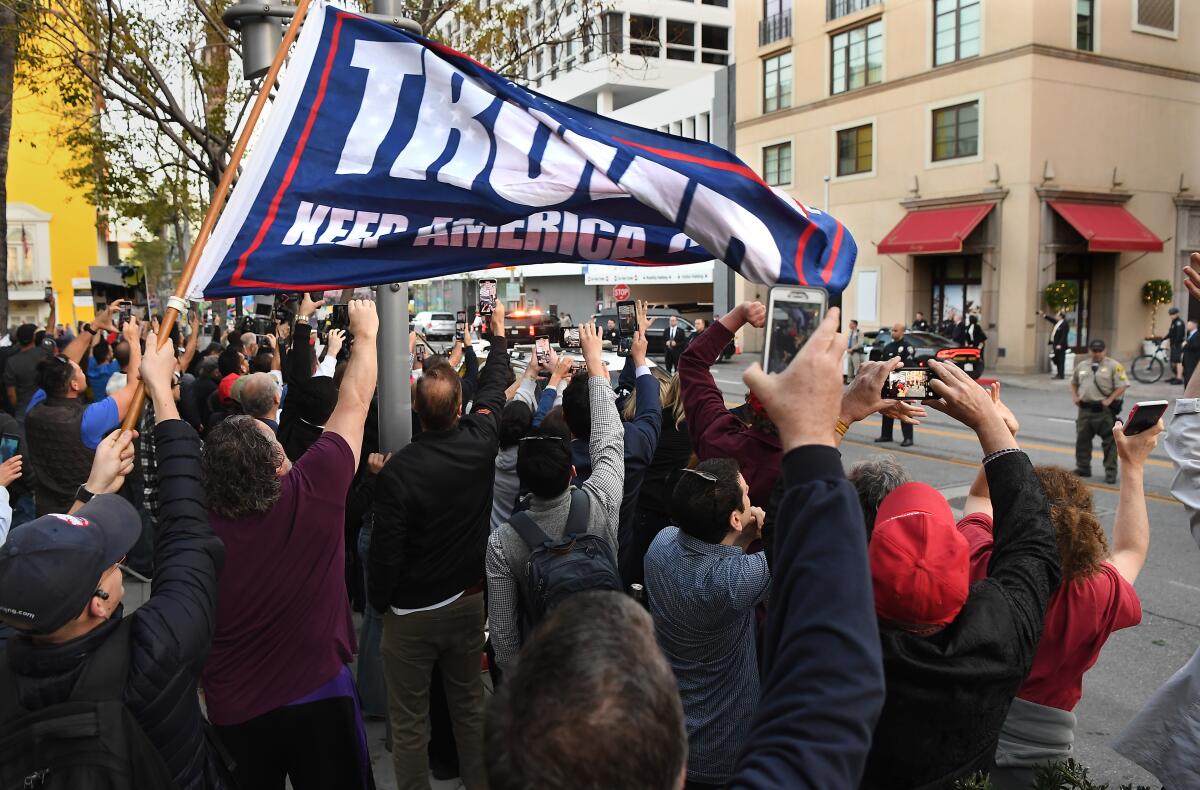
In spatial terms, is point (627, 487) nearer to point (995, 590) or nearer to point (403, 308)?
point (403, 308)

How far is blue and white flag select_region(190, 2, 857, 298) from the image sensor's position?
3.74 metres

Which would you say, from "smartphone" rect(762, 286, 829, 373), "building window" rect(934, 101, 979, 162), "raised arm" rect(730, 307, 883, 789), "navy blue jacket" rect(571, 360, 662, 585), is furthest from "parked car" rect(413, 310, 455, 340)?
"raised arm" rect(730, 307, 883, 789)

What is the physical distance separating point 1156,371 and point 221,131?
2098cm

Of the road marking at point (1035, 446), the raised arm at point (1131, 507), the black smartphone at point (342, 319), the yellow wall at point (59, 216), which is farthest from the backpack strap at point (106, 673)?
the yellow wall at point (59, 216)

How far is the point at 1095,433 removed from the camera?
1130 cm

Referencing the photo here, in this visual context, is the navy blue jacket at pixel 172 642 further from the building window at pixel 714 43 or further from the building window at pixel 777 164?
the building window at pixel 714 43

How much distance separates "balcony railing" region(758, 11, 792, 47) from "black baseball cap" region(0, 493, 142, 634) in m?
34.8

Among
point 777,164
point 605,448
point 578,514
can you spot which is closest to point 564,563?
point 578,514

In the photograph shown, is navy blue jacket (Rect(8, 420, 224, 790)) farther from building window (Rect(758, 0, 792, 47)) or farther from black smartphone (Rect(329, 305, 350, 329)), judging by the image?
building window (Rect(758, 0, 792, 47))

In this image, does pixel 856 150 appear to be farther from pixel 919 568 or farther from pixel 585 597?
pixel 585 597

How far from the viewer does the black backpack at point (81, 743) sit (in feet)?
6.13

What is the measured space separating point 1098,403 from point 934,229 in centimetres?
1721

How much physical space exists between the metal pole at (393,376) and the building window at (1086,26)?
27.4 metres

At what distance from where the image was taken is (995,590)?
219cm
